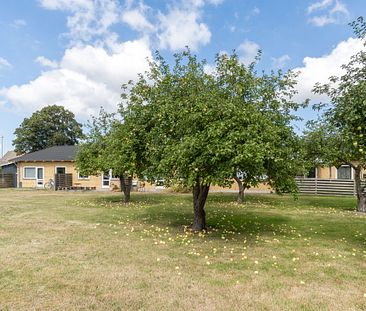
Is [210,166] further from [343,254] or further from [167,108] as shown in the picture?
[343,254]

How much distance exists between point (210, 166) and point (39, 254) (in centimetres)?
421

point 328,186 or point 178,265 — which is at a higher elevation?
point 328,186

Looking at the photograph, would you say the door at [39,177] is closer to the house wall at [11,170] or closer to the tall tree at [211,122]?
the house wall at [11,170]

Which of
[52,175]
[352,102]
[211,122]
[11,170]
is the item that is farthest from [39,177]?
[352,102]

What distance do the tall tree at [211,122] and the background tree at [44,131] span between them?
46.1 m

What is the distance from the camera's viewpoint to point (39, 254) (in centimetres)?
716

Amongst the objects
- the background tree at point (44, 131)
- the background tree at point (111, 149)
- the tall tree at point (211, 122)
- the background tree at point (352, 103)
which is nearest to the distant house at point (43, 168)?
the background tree at point (111, 149)

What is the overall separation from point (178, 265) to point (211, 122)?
10.7 ft

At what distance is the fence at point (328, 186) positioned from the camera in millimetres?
25094

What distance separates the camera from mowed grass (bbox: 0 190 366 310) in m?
4.79

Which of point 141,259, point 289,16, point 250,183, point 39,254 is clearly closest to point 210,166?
point 250,183

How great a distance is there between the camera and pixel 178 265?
21.4 feet

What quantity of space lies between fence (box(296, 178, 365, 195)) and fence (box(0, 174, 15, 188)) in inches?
1118

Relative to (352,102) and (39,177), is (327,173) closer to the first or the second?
(352,102)
